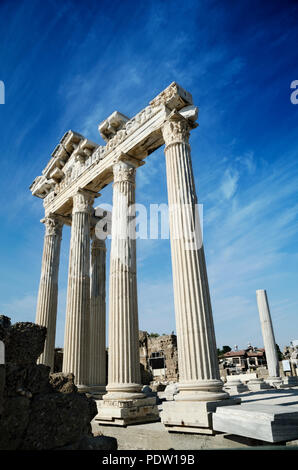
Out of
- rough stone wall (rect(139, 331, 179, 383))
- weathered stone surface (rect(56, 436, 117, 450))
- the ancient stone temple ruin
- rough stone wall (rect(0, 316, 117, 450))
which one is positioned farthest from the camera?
rough stone wall (rect(139, 331, 179, 383))

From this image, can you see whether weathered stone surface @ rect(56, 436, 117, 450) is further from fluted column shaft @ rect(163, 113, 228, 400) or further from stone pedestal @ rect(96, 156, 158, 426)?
stone pedestal @ rect(96, 156, 158, 426)

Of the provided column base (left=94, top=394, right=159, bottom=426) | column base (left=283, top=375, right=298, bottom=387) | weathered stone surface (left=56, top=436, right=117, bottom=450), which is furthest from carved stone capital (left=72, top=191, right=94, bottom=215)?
column base (left=283, top=375, right=298, bottom=387)

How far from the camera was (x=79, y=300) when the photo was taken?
51.8 ft

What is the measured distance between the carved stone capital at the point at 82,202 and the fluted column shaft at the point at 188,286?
7.09m

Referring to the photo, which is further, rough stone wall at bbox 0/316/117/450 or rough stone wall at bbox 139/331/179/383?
rough stone wall at bbox 139/331/179/383

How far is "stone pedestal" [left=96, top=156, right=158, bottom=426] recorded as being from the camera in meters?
10.6

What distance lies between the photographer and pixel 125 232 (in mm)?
13461

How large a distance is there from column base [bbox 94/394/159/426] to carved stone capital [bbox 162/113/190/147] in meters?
9.59

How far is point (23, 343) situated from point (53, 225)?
1636 cm

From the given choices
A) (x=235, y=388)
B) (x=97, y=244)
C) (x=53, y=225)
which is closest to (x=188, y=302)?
(x=235, y=388)

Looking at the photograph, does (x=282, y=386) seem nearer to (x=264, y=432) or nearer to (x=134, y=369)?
(x=134, y=369)

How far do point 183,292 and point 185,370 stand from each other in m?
2.28

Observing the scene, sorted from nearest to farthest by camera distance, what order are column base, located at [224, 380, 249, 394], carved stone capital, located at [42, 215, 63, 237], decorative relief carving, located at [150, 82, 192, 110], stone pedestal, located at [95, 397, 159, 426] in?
stone pedestal, located at [95, 397, 159, 426]
decorative relief carving, located at [150, 82, 192, 110]
column base, located at [224, 380, 249, 394]
carved stone capital, located at [42, 215, 63, 237]
